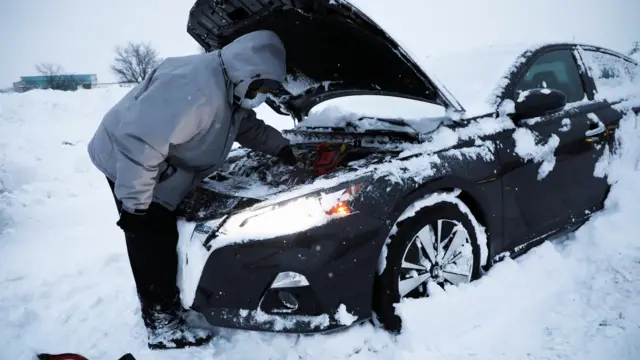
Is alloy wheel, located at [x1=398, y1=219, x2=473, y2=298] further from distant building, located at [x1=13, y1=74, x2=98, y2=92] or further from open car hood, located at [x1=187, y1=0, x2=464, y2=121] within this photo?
distant building, located at [x1=13, y1=74, x2=98, y2=92]

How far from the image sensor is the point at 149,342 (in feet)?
6.63

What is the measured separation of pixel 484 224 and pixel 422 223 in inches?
20.0

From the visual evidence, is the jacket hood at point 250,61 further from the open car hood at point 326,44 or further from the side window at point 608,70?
the side window at point 608,70

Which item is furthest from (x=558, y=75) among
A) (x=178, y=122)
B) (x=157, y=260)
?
(x=157, y=260)

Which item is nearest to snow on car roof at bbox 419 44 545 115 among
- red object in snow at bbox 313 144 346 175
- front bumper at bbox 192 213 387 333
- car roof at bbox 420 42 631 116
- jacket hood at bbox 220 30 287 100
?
car roof at bbox 420 42 631 116

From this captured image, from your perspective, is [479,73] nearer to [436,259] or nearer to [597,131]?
[597,131]

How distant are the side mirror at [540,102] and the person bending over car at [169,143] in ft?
4.80

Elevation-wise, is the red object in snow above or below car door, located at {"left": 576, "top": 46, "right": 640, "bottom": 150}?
below

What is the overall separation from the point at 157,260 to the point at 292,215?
0.76 meters

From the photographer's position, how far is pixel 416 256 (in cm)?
195

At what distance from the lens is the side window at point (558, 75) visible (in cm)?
264

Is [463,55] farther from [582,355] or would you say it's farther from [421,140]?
[582,355]

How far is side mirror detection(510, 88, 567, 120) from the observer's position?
2246 mm

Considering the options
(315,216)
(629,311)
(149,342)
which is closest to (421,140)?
(315,216)
